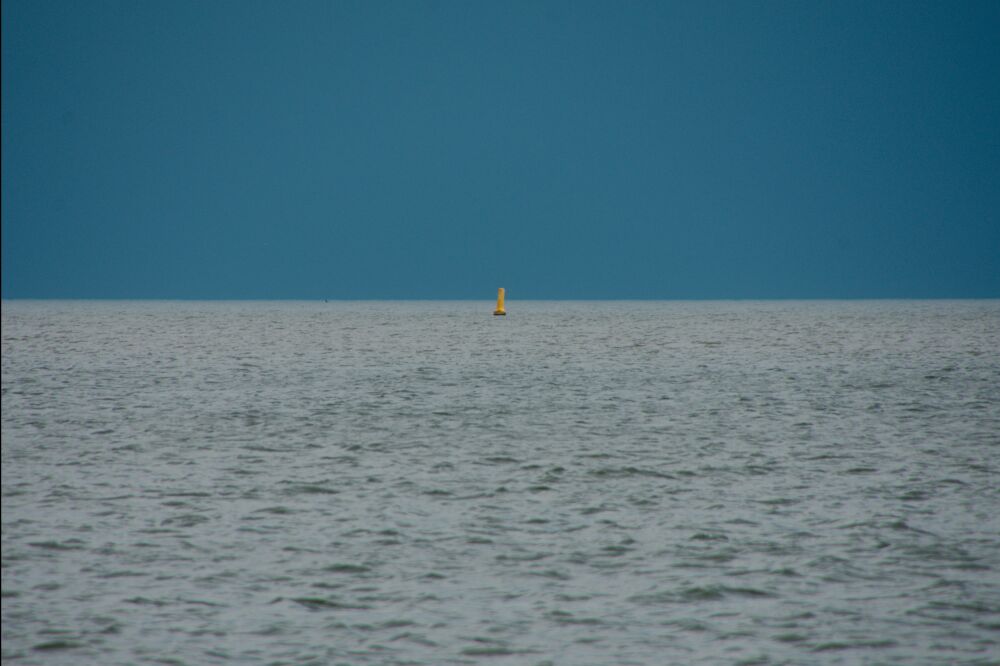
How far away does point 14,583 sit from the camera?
838cm

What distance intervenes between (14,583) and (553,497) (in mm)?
5325

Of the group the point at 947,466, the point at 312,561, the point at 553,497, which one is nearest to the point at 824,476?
the point at 947,466

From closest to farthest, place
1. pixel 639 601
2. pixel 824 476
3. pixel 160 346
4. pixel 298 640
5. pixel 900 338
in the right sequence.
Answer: pixel 298 640 → pixel 639 601 → pixel 824 476 → pixel 160 346 → pixel 900 338

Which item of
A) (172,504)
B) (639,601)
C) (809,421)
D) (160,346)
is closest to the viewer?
(639,601)

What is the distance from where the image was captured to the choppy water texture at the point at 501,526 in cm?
725

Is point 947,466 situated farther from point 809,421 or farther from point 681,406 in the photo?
point 681,406

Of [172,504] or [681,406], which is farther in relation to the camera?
[681,406]

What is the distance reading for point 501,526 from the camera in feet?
34.3

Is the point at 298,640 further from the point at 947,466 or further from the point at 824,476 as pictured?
the point at 947,466

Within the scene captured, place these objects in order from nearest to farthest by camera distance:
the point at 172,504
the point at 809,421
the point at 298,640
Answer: the point at 298,640 < the point at 172,504 < the point at 809,421

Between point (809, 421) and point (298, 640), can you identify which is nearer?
point (298, 640)

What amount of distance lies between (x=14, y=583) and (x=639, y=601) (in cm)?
434

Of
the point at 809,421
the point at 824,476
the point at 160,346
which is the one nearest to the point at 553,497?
the point at 824,476

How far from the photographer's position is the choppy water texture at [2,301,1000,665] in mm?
7246
